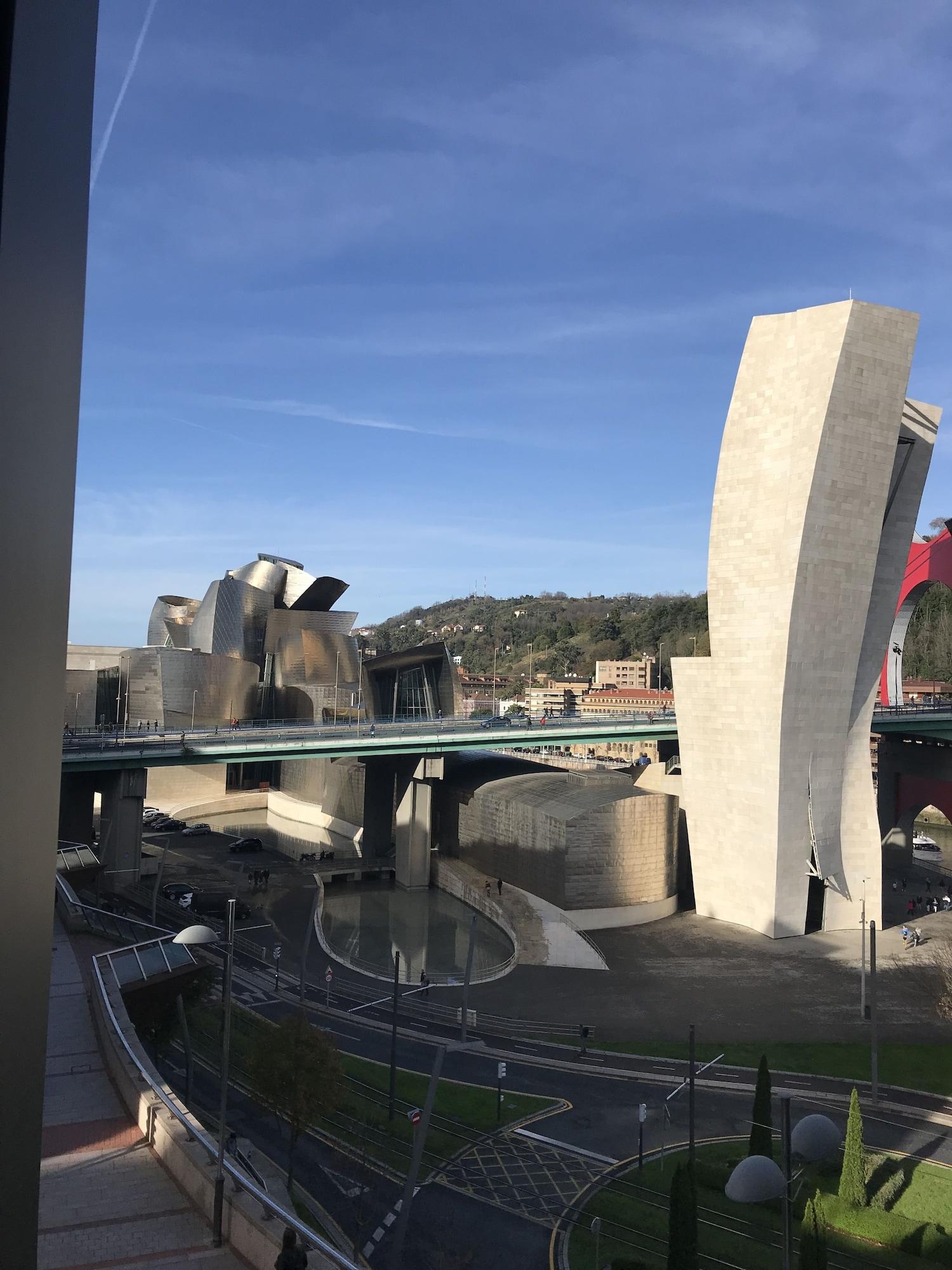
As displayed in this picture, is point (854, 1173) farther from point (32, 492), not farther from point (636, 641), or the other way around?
point (636, 641)

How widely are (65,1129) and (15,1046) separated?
12.8 m

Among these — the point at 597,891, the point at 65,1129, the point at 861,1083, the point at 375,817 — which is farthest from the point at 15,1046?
the point at 375,817

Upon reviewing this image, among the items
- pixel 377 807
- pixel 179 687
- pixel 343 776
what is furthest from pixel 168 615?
pixel 377 807

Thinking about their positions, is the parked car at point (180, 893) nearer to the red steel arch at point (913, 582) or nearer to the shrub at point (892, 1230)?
the shrub at point (892, 1230)

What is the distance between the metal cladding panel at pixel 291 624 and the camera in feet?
231

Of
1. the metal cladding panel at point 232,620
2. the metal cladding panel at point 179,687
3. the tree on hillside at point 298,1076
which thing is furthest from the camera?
the metal cladding panel at point 232,620

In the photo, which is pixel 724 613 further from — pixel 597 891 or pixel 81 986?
pixel 81 986

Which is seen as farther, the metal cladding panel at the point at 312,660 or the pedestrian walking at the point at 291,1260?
the metal cladding panel at the point at 312,660

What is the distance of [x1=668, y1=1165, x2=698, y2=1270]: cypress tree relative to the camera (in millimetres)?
13805

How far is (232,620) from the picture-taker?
69.8 metres

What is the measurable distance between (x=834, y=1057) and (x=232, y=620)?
54.1m

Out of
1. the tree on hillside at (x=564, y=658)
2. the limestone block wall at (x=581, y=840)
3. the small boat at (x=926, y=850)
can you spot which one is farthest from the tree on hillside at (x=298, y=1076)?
the tree on hillside at (x=564, y=658)

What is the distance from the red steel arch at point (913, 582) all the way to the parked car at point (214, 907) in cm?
4056

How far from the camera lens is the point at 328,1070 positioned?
56.9 ft
